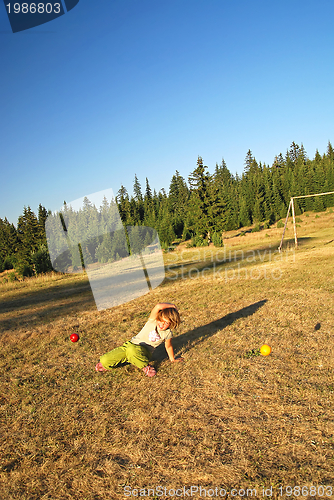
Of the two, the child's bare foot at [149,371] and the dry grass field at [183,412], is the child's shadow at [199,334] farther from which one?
the child's bare foot at [149,371]

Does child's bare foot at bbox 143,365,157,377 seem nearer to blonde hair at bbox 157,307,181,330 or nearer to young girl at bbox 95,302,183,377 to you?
young girl at bbox 95,302,183,377

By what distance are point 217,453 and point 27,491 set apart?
1.84 meters

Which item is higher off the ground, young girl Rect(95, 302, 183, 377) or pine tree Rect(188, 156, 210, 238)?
pine tree Rect(188, 156, 210, 238)

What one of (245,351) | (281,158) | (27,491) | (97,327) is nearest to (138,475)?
(27,491)

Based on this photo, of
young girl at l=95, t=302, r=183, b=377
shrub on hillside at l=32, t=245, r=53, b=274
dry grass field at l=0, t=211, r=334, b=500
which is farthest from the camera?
shrub on hillside at l=32, t=245, r=53, b=274

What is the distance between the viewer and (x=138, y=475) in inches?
115

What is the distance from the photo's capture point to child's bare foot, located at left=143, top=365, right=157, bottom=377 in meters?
4.88

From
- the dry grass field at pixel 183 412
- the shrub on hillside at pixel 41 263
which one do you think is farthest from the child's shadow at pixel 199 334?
the shrub on hillside at pixel 41 263

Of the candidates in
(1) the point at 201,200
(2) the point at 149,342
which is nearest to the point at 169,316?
(2) the point at 149,342

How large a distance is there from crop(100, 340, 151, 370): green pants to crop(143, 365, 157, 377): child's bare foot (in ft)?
0.20

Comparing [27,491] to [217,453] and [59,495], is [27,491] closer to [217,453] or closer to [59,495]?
Result: [59,495]

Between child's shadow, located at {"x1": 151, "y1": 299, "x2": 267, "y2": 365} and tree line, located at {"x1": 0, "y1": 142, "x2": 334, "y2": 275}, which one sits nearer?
child's shadow, located at {"x1": 151, "y1": 299, "x2": 267, "y2": 365}

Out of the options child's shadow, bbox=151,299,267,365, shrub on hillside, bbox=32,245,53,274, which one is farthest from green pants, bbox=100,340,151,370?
shrub on hillside, bbox=32,245,53,274

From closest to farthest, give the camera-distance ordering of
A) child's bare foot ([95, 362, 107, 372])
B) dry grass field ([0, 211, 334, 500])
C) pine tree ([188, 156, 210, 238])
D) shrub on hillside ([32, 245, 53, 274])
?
dry grass field ([0, 211, 334, 500])
child's bare foot ([95, 362, 107, 372])
shrub on hillside ([32, 245, 53, 274])
pine tree ([188, 156, 210, 238])
